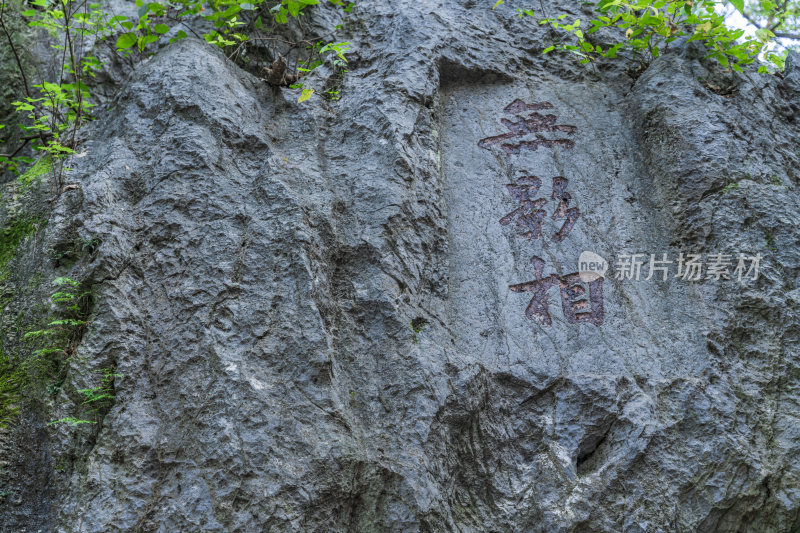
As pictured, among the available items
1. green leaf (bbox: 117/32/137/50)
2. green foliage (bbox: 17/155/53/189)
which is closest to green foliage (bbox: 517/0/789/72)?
green leaf (bbox: 117/32/137/50)

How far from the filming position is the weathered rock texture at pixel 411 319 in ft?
9.26

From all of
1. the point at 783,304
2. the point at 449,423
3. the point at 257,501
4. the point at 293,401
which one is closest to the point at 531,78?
the point at 783,304

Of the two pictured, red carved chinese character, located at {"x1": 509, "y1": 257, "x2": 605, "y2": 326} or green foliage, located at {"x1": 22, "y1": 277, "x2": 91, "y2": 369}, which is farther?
red carved chinese character, located at {"x1": 509, "y1": 257, "x2": 605, "y2": 326}

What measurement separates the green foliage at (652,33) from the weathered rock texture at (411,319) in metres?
0.29

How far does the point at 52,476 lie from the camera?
281 centimetres

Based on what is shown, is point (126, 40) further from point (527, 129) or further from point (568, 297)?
point (568, 297)

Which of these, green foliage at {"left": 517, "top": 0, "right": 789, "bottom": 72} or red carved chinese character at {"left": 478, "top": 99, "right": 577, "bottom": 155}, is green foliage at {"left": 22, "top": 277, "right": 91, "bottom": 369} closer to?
red carved chinese character at {"left": 478, "top": 99, "right": 577, "bottom": 155}

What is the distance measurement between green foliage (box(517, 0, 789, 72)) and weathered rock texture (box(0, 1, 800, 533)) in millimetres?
293

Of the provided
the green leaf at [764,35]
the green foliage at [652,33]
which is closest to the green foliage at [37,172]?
the green foliage at [652,33]

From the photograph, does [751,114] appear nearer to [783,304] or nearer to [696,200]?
[696,200]

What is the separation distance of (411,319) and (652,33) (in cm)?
311

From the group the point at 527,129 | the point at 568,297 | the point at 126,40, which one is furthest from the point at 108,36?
the point at 568,297

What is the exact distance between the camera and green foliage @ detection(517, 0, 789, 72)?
4.41 metres

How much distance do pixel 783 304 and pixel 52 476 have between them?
13.1 feet
